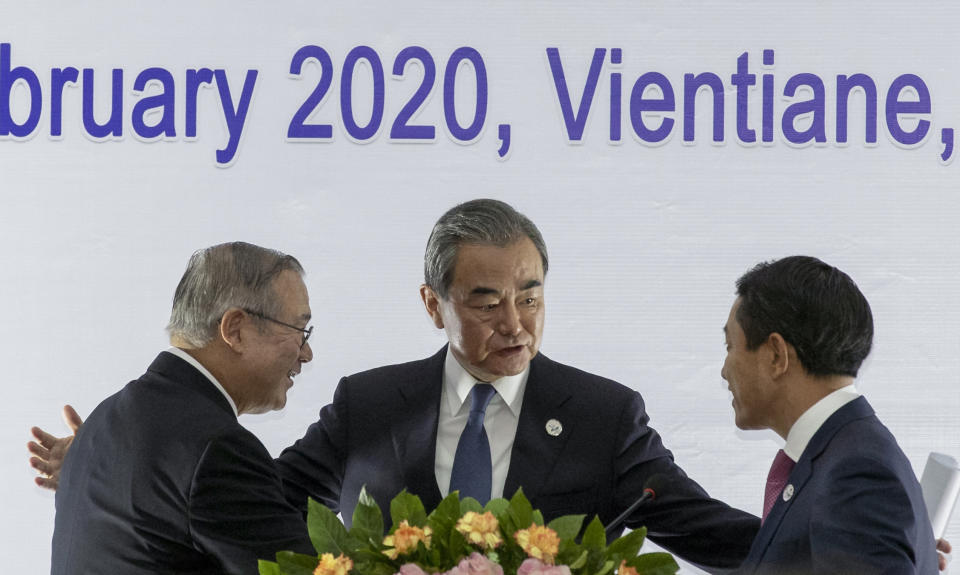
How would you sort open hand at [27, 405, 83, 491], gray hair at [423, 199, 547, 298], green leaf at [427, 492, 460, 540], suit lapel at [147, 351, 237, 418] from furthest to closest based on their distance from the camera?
open hand at [27, 405, 83, 491] < gray hair at [423, 199, 547, 298] < suit lapel at [147, 351, 237, 418] < green leaf at [427, 492, 460, 540]

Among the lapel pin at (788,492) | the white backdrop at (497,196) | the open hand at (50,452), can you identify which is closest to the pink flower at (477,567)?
the lapel pin at (788,492)

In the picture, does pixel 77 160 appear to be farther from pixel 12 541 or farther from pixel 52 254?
pixel 12 541

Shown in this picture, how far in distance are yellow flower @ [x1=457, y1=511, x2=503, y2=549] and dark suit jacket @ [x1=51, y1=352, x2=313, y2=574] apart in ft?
1.95

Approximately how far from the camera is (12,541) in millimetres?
3404

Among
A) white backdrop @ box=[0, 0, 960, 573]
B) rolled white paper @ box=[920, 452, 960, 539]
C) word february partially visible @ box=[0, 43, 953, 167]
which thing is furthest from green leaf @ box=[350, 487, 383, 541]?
word february partially visible @ box=[0, 43, 953, 167]

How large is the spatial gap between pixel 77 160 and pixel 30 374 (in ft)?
2.13

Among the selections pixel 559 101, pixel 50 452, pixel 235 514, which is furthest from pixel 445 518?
pixel 559 101

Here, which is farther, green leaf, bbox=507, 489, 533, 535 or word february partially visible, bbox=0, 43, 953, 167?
word february partially visible, bbox=0, 43, 953, 167

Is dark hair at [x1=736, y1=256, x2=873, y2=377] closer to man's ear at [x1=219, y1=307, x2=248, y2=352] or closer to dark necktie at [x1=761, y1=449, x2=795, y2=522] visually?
dark necktie at [x1=761, y1=449, x2=795, y2=522]

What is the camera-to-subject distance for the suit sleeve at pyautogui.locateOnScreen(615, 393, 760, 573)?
242 cm

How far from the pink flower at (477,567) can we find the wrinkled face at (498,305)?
0.96 m

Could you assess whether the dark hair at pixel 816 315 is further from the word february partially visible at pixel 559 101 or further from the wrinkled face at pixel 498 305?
the word february partially visible at pixel 559 101

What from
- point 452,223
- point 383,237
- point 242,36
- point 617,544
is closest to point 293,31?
point 242,36

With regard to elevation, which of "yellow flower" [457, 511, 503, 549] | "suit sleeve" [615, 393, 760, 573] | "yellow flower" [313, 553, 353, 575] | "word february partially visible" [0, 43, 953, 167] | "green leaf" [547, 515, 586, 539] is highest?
"word february partially visible" [0, 43, 953, 167]
